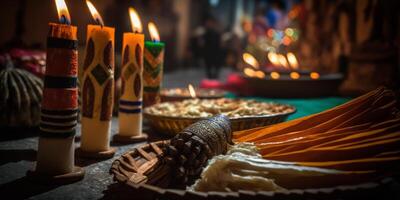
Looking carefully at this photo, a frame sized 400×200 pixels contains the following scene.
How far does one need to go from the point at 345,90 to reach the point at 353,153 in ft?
11.6

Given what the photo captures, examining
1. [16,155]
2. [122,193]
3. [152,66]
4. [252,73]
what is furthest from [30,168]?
[252,73]

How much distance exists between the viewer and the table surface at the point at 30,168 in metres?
1.37

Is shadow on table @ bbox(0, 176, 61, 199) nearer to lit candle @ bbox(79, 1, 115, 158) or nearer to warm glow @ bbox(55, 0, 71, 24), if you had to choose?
lit candle @ bbox(79, 1, 115, 158)

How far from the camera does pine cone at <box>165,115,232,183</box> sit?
4.36 ft

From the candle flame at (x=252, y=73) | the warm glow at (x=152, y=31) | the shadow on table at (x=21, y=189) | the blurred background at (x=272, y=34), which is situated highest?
the blurred background at (x=272, y=34)

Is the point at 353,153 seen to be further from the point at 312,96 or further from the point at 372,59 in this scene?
the point at 372,59

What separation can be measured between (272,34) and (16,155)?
13.8 m

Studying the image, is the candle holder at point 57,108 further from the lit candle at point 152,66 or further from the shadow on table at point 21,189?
the lit candle at point 152,66

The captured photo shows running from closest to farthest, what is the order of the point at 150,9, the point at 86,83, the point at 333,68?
the point at 86,83, the point at 333,68, the point at 150,9

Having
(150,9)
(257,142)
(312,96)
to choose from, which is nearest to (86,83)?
(257,142)

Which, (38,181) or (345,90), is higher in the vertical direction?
(345,90)

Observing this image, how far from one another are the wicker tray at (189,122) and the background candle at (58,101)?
749mm

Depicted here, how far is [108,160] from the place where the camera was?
187 centimetres

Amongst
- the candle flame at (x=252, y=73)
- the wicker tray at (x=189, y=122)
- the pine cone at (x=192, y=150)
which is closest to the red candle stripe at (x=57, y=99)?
the pine cone at (x=192, y=150)
